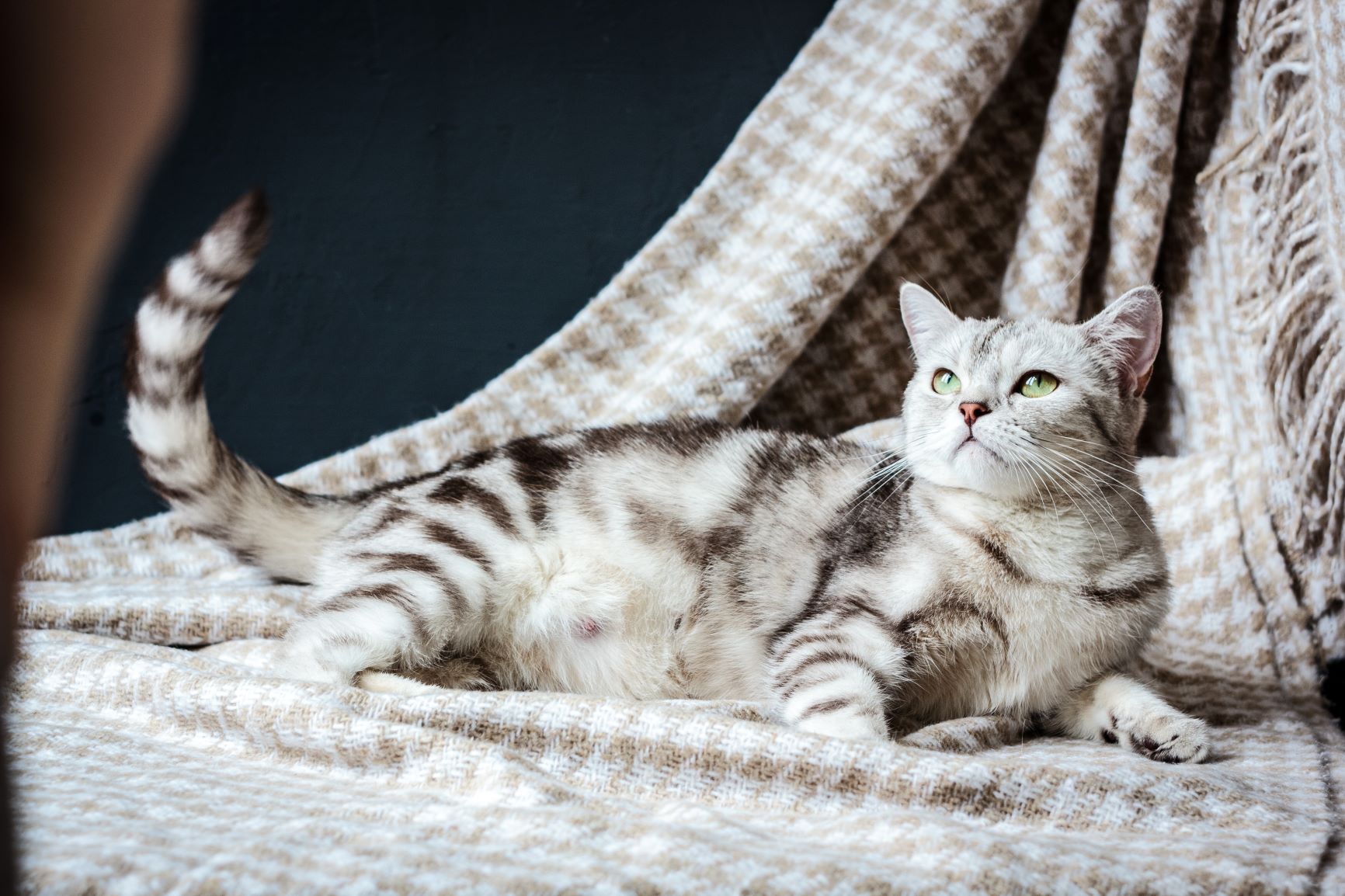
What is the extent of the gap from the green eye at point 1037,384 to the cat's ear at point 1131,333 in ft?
0.32

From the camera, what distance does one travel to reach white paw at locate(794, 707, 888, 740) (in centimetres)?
107

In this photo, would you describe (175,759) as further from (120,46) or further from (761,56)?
(761,56)

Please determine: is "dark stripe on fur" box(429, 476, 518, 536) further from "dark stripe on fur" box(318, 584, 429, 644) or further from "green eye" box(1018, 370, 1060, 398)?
"green eye" box(1018, 370, 1060, 398)

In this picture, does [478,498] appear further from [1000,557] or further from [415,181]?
[415,181]

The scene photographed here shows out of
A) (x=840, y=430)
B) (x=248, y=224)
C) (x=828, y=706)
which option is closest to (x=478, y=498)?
(x=248, y=224)

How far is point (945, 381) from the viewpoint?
1333mm

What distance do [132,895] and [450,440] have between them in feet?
4.30

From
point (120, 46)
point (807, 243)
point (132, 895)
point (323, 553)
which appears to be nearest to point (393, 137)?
point (807, 243)

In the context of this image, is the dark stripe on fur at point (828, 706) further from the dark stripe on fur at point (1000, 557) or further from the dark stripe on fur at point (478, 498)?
the dark stripe on fur at point (478, 498)

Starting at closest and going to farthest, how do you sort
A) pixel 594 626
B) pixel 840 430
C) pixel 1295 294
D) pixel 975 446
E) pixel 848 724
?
pixel 848 724 < pixel 975 446 < pixel 594 626 < pixel 1295 294 < pixel 840 430

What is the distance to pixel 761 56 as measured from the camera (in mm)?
2230

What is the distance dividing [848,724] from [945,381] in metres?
0.46

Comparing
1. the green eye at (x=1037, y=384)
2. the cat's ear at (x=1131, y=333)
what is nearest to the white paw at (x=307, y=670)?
the green eye at (x=1037, y=384)

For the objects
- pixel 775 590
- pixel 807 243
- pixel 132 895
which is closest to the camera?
pixel 132 895
